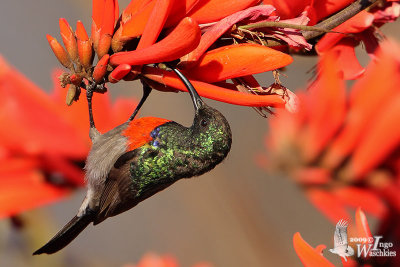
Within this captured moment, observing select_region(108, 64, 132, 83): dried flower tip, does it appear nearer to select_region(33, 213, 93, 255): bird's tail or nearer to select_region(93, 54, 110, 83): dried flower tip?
select_region(93, 54, 110, 83): dried flower tip

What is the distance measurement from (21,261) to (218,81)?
2.65 feet

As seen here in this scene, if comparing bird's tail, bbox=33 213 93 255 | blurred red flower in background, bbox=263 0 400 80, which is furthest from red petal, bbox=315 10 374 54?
bird's tail, bbox=33 213 93 255

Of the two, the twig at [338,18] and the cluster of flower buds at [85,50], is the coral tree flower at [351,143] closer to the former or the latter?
the twig at [338,18]

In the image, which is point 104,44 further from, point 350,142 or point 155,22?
point 350,142

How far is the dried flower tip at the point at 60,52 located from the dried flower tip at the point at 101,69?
0.08ft

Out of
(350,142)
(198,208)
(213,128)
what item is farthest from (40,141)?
(198,208)

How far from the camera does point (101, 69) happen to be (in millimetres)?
493

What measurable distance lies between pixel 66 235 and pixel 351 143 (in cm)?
57

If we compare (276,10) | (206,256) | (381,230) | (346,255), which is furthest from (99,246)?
(276,10)

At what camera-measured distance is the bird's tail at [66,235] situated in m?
0.68

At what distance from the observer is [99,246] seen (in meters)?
1.60

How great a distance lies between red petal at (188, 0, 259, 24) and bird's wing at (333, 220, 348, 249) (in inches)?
12.0

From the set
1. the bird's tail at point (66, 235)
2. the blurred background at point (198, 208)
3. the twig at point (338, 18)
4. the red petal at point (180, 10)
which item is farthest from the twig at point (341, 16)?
the blurred background at point (198, 208)

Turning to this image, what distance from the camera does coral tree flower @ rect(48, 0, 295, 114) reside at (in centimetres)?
47
